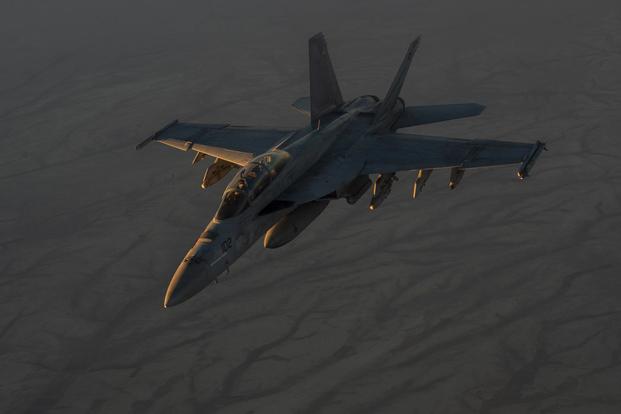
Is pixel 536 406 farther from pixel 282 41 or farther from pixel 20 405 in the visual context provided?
pixel 282 41

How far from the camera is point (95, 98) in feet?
514

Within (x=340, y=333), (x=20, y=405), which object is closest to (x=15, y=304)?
(x=20, y=405)

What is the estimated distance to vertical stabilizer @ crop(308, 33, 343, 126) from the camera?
37.7m

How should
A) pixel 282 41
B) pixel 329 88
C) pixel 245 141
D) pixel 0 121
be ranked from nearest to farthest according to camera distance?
pixel 245 141
pixel 329 88
pixel 0 121
pixel 282 41

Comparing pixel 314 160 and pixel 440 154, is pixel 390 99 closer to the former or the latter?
pixel 440 154

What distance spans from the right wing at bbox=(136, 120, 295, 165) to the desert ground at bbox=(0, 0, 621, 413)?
42540 mm

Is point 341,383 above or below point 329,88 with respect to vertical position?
below

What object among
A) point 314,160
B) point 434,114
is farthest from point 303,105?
point 314,160

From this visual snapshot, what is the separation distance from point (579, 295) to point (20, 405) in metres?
63.5

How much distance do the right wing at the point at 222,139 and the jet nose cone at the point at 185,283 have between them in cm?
939

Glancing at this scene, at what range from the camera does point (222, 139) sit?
3606cm

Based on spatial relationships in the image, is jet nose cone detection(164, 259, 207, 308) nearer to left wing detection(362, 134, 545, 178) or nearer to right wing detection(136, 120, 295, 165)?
right wing detection(136, 120, 295, 165)

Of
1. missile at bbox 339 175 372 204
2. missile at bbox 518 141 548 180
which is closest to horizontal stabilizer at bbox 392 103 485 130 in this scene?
missile at bbox 518 141 548 180

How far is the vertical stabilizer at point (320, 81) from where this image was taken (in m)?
37.7
